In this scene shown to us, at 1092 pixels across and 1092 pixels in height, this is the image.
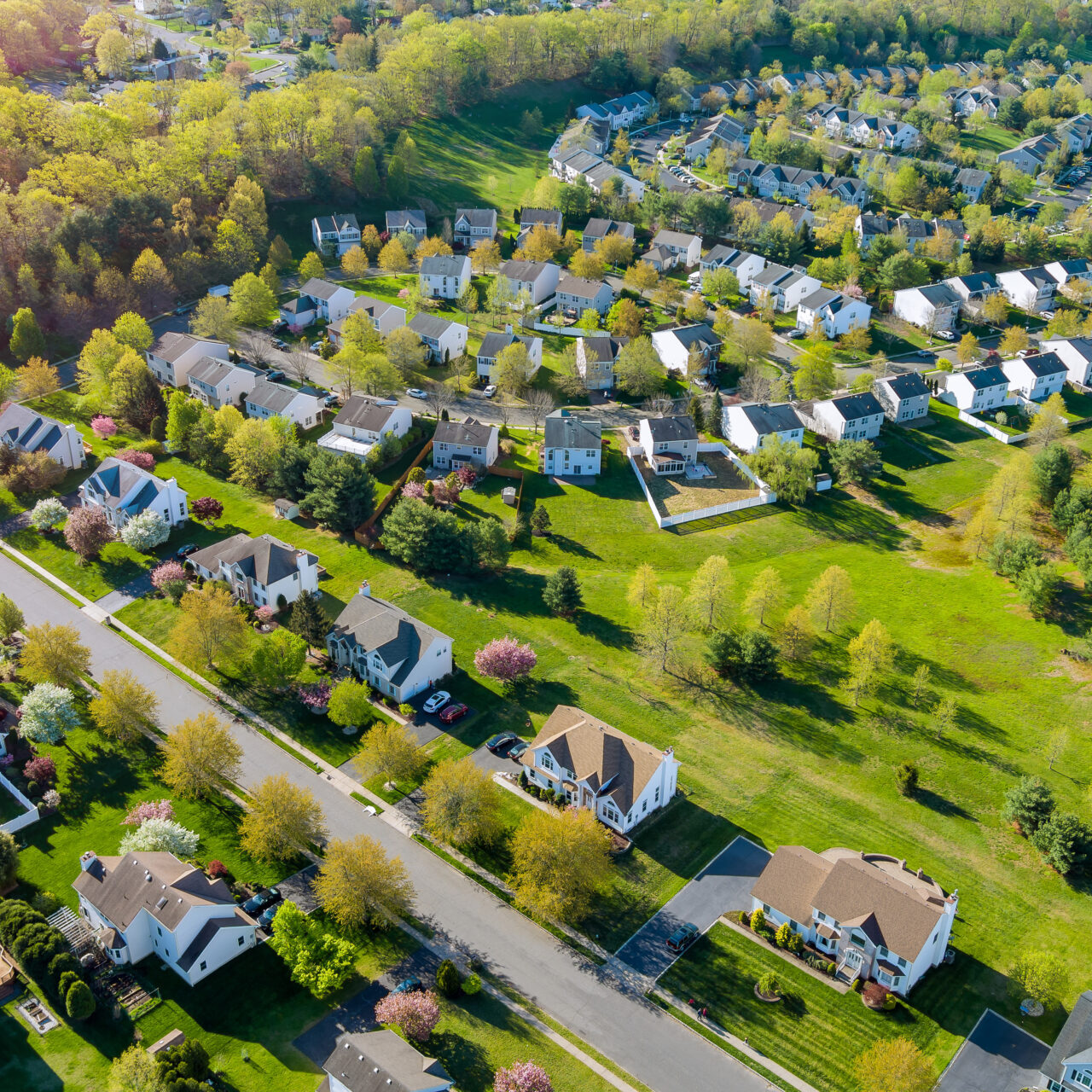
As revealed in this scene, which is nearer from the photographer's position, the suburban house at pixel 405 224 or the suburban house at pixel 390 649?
the suburban house at pixel 390 649

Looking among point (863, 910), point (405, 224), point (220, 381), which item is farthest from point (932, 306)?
point (863, 910)

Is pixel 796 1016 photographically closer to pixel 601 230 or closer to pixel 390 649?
pixel 390 649

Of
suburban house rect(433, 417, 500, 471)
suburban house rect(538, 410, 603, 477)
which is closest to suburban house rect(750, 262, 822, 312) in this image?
suburban house rect(538, 410, 603, 477)

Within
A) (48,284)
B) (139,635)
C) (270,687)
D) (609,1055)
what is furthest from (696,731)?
(48,284)

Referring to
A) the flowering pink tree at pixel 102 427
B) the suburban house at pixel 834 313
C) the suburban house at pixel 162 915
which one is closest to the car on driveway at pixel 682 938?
the suburban house at pixel 162 915

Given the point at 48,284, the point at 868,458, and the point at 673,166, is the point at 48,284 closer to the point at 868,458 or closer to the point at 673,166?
the point at 868,458

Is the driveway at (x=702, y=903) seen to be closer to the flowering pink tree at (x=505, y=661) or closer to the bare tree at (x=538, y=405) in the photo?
the flowering pink tree at (x=505, y=661)

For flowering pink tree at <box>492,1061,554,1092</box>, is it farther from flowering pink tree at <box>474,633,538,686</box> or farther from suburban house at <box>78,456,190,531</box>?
suburban house at <box>78,456,190,531</box>
